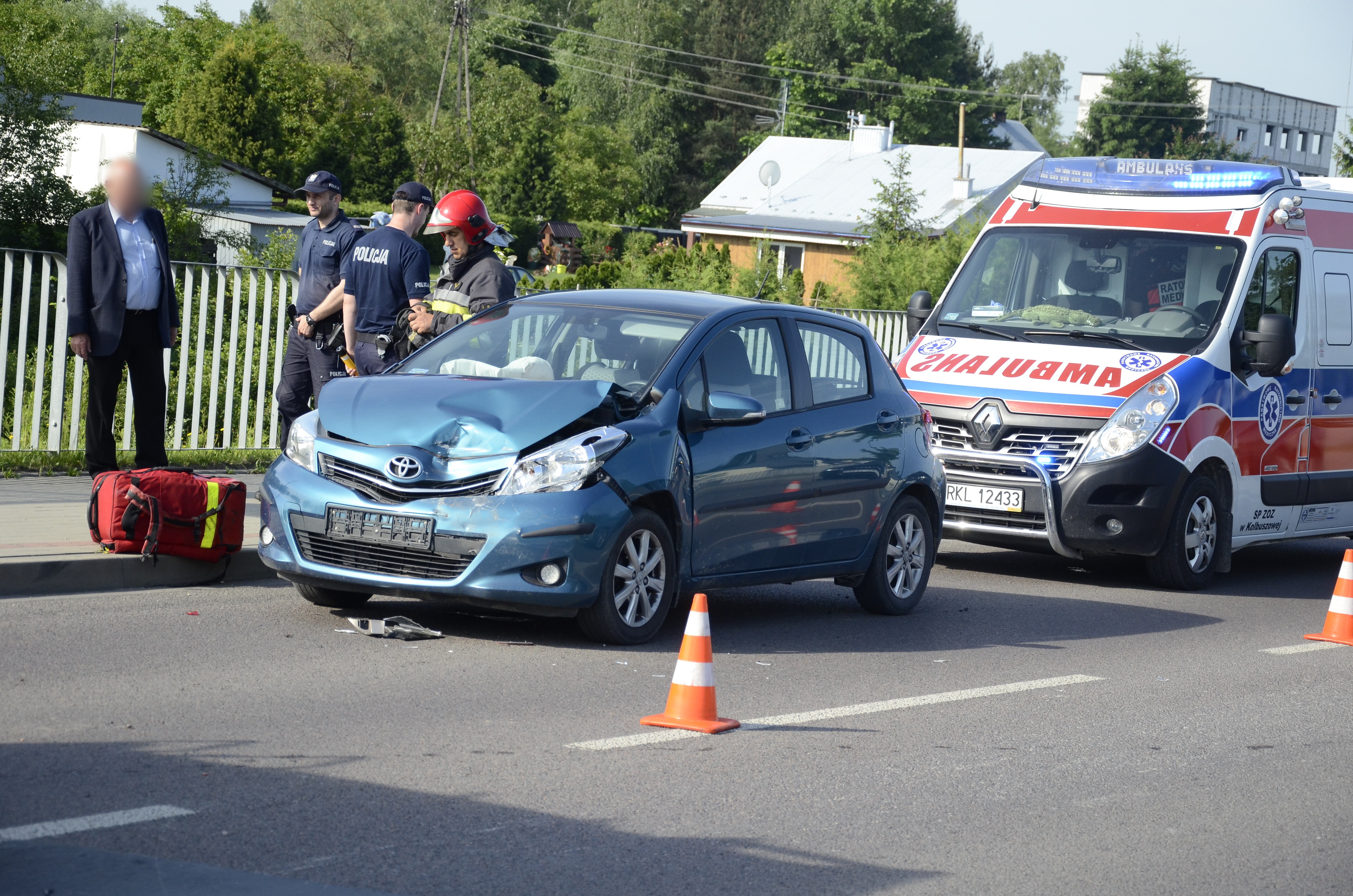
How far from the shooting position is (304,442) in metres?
7.95

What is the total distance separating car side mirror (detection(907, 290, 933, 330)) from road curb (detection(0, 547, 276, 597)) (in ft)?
18.5

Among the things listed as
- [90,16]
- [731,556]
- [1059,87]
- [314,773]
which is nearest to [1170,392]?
[731,556]

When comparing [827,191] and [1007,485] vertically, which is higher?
[827,191]

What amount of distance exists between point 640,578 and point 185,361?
6.44m

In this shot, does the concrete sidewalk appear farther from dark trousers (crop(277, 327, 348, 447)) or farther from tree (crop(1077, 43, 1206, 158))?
tree (crop(1077, 43, 1206, 158))

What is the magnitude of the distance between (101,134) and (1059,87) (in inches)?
3422

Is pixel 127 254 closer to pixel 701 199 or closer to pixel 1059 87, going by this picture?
pixel 701 199

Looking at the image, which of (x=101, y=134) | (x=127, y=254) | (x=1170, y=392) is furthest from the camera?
(x=101, y=134)

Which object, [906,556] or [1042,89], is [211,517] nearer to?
[906,556]

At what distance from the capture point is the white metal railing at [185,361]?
478 inches

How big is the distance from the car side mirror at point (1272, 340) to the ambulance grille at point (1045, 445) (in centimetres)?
148

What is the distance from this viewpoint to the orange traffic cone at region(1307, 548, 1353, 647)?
9.84 m

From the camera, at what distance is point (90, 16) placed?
10706 centimetres

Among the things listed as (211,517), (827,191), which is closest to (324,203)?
(211,517)
